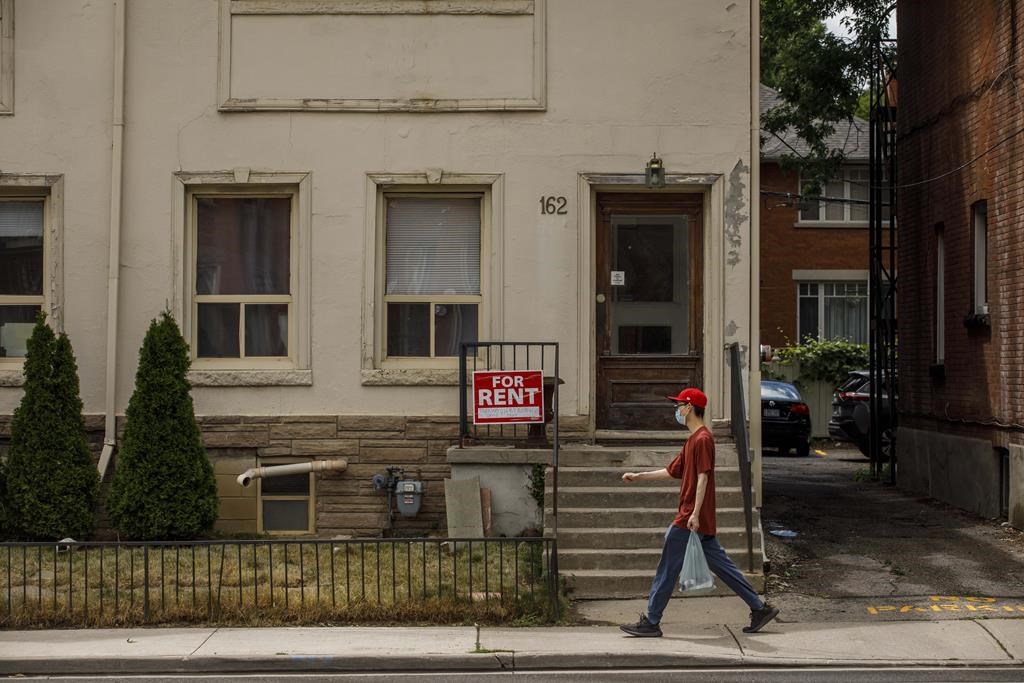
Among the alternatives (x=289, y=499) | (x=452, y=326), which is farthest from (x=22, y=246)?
(x=452, y=326)

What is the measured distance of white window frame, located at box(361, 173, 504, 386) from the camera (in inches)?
523

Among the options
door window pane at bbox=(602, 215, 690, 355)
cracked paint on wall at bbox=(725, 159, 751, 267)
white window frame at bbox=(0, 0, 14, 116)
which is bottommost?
door window pane at bbox=(602, 215, 690, 355)

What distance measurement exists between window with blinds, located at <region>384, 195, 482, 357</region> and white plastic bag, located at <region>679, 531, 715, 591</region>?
180 inches

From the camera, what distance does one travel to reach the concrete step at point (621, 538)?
11398mm

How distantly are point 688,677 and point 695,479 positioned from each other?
57.7 inches

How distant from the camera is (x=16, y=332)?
1378 centimetres

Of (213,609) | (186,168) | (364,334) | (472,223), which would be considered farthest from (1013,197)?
(213,609)

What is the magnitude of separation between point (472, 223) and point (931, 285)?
715 centimetres

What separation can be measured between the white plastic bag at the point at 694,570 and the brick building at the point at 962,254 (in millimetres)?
5747

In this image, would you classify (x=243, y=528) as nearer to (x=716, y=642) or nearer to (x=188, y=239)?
(x=188, y=239)

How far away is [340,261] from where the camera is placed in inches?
525

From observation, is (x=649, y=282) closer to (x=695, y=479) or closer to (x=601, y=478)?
(x=601, y=478)

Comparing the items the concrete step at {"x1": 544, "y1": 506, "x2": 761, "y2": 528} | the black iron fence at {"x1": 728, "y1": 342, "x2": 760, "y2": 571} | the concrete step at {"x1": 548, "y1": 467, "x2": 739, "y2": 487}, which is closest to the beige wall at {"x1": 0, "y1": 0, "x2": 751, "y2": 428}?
the black iron fence at {"x1": 728, "y1": 342, "x2": 760, "y2": 571}

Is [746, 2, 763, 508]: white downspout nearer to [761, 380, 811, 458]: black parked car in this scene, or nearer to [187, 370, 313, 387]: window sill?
[187, 370, 313, 387]: window sill
